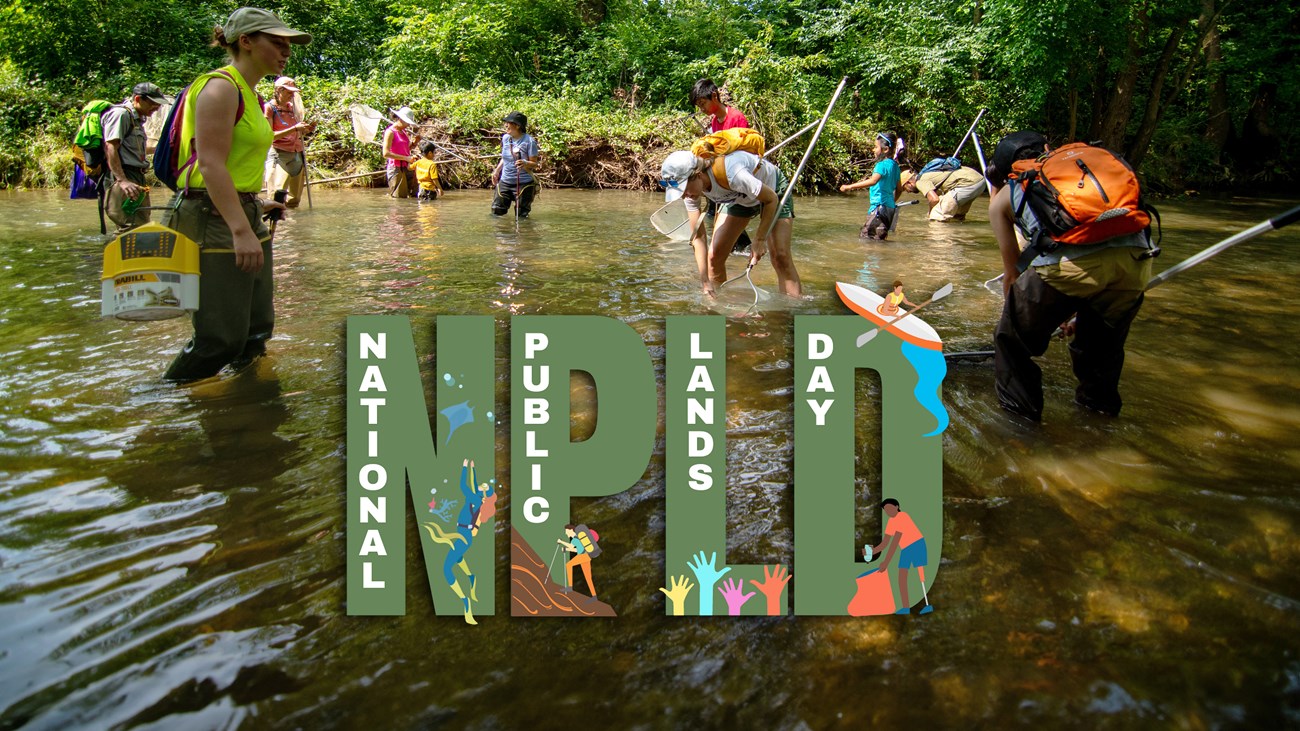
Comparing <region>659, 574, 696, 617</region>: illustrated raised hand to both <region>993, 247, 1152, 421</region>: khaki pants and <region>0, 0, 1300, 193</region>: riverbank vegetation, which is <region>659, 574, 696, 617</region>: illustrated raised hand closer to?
<region>993, 247, 1152, 421</region>: khaki pants

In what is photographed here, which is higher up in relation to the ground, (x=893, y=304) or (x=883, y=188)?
(x=883, y=188)

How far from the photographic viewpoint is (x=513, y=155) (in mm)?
11766

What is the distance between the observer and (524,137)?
11797 mm

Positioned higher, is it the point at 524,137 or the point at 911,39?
the point at 911,39

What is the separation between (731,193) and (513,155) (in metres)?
6.64

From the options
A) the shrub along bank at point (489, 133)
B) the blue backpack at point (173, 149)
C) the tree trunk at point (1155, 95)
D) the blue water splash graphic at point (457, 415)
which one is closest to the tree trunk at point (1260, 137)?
the tree trunk at point (1155, 95)

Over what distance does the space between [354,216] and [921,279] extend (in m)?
9.57

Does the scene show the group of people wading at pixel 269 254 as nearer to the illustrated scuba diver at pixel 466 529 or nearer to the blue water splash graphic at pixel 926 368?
the blue water splash graphic at pixel 926 368

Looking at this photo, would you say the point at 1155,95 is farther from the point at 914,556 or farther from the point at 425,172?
the point at 914,556

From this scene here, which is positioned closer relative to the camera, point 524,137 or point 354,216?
point 524,137

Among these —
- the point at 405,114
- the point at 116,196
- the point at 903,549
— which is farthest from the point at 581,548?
the point at 405,114

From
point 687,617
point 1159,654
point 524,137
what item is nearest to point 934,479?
point 1159,654

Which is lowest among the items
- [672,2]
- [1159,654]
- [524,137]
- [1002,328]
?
[1159,654]

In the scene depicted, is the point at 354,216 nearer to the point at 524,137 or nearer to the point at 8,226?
the point at 524,137
